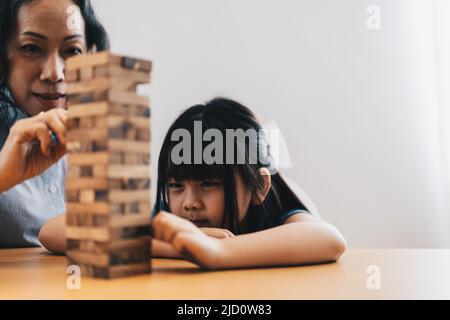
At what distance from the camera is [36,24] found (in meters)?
1.16

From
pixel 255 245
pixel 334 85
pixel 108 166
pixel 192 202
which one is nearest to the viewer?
pixel 108 166

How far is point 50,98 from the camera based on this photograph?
1250 mm

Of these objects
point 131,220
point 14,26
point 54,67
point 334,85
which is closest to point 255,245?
point 131,220

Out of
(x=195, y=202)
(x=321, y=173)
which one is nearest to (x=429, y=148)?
(x=321, y=173)

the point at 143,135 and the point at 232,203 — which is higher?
the point at 143,135

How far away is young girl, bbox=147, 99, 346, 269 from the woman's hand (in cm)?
19

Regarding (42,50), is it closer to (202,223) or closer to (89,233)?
(202,223)

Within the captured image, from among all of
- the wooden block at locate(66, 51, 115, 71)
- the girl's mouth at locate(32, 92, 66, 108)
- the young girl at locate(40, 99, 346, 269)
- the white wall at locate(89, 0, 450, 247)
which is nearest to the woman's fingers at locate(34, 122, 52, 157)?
the wooden block at locate(66, 51, 115, 71)

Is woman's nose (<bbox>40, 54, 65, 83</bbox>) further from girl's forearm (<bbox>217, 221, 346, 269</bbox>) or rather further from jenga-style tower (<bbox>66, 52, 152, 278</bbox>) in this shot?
girl's forearm (<bbox>217, 221, 346, 269</bbox>)

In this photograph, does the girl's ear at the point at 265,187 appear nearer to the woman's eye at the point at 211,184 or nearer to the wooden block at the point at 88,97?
the woman's eye at the point at 211,184

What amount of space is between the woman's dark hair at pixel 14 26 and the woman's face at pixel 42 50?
3 centimetres

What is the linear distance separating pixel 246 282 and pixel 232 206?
0.42m

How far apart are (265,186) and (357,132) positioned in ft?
4.07

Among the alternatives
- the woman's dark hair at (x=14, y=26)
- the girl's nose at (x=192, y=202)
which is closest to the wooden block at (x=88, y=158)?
the girl's nose at (x=192, y=202)
